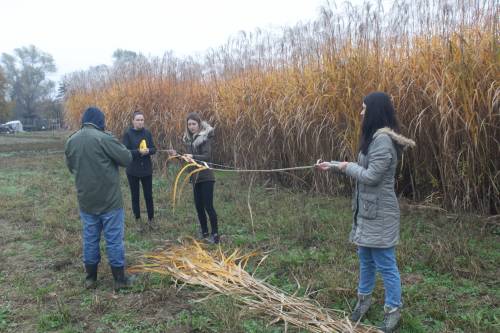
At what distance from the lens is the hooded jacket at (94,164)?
3953 mm

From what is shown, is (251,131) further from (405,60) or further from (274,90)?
(405,60)

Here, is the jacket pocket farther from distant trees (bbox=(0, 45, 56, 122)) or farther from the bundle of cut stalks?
distant trees (bbox=(0, 45, 56, 122))

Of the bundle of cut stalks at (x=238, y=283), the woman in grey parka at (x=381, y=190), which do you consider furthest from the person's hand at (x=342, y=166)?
the bundle of cut stalks at (x=238, y=283)

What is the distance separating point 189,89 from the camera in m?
10.7

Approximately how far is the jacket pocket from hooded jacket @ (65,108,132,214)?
221cm

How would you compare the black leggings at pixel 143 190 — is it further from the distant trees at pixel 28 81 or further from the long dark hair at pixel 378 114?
the distant trees at pixel 28 81

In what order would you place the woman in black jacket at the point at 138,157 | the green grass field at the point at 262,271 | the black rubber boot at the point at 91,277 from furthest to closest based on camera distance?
the woman in black jacket at the point at 138,157
the black rubber boot at the point at 91,277
the green grass field at the point at 262,271

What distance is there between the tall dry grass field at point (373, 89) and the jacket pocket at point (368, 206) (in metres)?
2.58

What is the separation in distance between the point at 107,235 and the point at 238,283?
125 cm

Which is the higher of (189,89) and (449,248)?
(189,89)

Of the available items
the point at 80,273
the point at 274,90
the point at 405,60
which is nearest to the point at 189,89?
the point at 274,90

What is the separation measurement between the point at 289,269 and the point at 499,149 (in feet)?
8.83

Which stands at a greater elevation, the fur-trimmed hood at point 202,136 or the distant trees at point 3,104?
the distant trees at point 3,104

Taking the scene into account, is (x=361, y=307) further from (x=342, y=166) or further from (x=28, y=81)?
(x=28, y=81)
